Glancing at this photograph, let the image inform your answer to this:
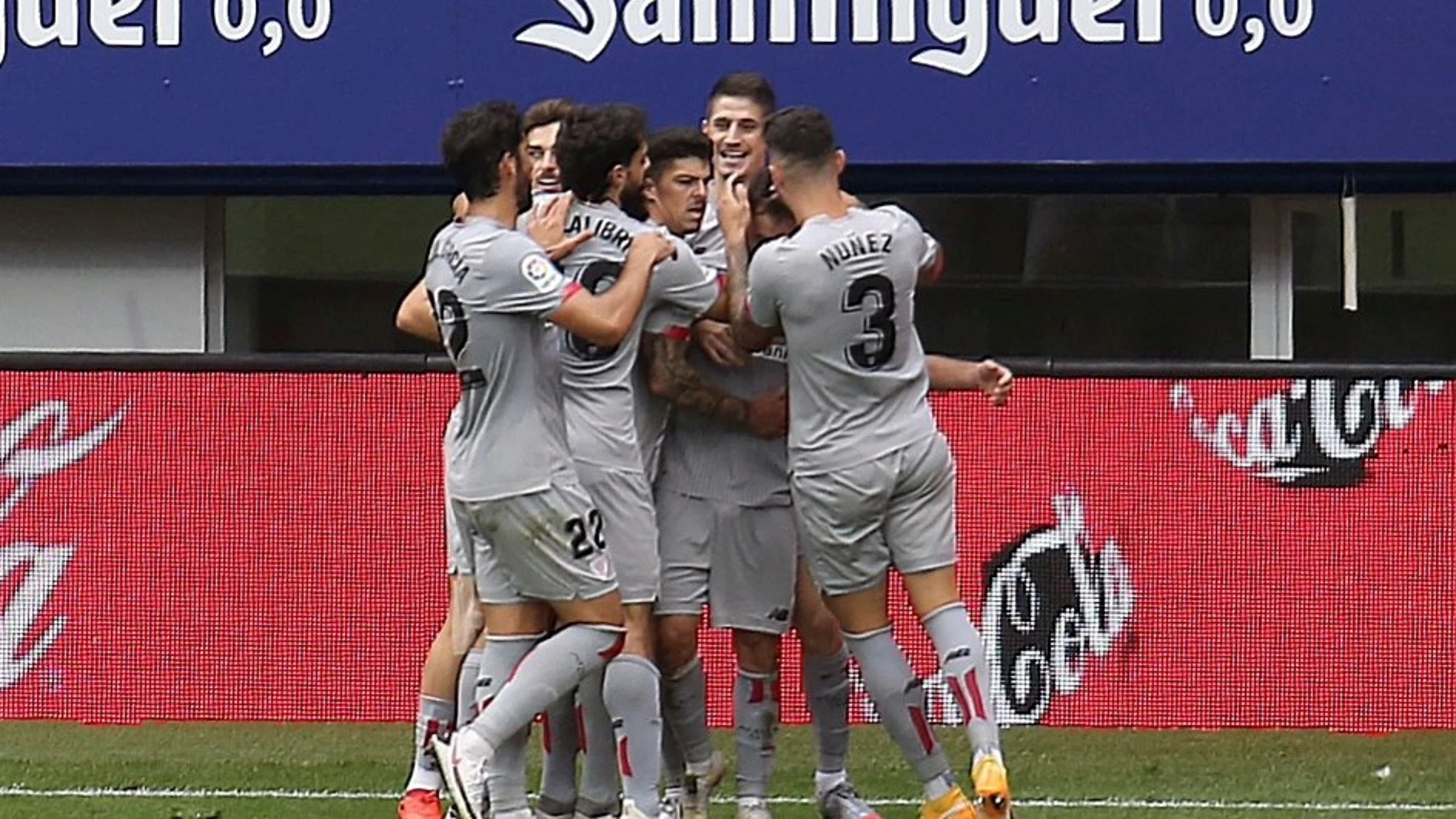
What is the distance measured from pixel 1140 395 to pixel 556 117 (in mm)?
2656

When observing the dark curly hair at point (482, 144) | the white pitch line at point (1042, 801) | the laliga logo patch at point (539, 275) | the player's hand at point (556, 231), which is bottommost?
the white pitch line at point (1042, 801)

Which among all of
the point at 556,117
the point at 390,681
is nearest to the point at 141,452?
the point at 390,681

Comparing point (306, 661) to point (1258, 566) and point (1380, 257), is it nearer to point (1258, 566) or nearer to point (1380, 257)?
point (1258, 566)

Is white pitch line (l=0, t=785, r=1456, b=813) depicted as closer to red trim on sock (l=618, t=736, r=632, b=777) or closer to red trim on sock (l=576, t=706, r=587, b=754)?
red trim on sock (l=576, t=706, r=587, b=754)

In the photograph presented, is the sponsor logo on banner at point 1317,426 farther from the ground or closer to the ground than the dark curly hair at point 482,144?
closer to the ground

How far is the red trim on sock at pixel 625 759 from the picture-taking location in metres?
6.54

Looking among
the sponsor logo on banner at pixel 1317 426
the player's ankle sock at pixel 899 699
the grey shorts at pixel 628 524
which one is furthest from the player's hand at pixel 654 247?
the sponsor logo on banner at pixel 1317 426

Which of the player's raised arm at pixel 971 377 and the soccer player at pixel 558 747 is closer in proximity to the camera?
the player's raised arm at pixel 971 377

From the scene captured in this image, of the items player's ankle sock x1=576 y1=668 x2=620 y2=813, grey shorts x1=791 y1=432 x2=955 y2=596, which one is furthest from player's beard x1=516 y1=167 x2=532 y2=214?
player's ankle sock x1=576 y1=668 x2=620 y2=813

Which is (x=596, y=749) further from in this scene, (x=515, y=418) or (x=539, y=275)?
(x=539, y=275)

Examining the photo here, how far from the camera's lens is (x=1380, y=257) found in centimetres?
1132

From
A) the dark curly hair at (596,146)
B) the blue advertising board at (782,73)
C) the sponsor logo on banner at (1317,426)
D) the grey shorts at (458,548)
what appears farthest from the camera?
the blue advertising board at (782,73)

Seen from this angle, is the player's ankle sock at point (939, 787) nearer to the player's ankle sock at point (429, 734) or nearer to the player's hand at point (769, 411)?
the player's hand at point (769, 411)

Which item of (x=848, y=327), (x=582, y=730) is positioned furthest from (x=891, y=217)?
(x=582, y=730)
